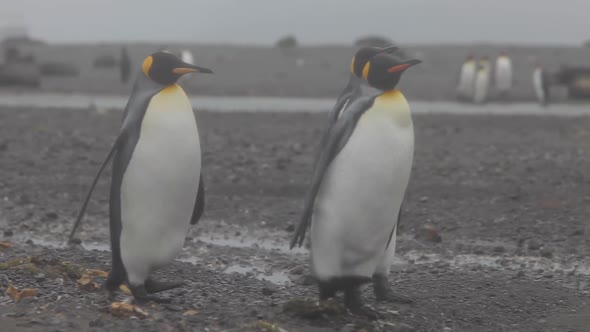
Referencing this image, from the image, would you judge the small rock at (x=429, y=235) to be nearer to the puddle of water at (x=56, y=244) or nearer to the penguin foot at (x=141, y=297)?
the puddle of water at (x=56, y=244)

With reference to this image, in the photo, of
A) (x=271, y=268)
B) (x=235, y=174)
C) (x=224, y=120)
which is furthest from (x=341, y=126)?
(x=224, y=120)

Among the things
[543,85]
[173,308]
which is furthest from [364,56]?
[543,85]

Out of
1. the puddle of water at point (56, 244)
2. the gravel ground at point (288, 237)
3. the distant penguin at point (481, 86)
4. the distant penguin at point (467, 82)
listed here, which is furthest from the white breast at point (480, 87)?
the puddle of water at point (56, 244)

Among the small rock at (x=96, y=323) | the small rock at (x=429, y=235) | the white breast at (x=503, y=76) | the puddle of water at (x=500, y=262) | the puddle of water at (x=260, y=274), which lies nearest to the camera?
the small rock at (x=96, y=323)

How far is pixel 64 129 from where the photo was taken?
1202 cm

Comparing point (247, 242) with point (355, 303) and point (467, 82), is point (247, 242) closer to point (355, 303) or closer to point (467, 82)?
point (355, 303)

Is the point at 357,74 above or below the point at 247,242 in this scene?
above

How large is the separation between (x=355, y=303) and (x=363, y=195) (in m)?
0.59

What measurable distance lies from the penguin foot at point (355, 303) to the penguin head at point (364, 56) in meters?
1.12

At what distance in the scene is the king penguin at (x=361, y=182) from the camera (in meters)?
4.23

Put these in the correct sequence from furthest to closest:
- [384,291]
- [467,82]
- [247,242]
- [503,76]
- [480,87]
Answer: [503,76] → [467,82] → [480,87] → [247,242] → [384,291]

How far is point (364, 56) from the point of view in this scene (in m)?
4.44

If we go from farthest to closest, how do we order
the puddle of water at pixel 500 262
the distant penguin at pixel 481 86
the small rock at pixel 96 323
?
the distant penguin at pixel 481 86 < the puddle of water at pixel 500 262 < the small rock at pixel 96 323

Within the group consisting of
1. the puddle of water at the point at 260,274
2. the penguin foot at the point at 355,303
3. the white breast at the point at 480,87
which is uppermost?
the penguin foot at the point at 355,303
